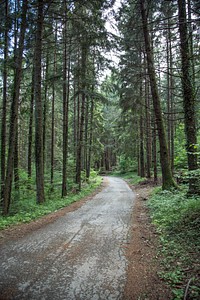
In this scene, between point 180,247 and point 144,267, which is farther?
point 180,247

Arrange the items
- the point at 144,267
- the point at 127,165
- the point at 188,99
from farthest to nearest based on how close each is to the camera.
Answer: the point at 127,165 < the point at 188,99 < the point at 144,267

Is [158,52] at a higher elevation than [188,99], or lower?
higher

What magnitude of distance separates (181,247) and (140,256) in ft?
2.88

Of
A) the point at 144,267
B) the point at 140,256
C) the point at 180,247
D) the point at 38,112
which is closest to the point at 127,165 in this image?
the point at 38,112

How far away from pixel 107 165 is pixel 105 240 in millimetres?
41215

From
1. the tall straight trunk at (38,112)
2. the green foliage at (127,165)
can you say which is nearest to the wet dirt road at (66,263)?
the tall straight trunk at (38,112)

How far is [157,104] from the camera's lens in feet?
33.2

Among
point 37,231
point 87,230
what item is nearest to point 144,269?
point 87,230

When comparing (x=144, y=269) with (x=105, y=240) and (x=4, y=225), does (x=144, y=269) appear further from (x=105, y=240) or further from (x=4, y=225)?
(x=4, y=225)

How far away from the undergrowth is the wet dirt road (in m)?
0.80

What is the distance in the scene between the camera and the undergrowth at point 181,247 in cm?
290

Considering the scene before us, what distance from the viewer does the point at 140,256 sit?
13.0ft

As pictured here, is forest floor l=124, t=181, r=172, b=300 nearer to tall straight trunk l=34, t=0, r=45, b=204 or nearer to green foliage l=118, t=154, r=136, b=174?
tall straight trunk l=34, t=0, r=45, b=204

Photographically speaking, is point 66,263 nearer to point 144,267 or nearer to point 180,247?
point 144,267
